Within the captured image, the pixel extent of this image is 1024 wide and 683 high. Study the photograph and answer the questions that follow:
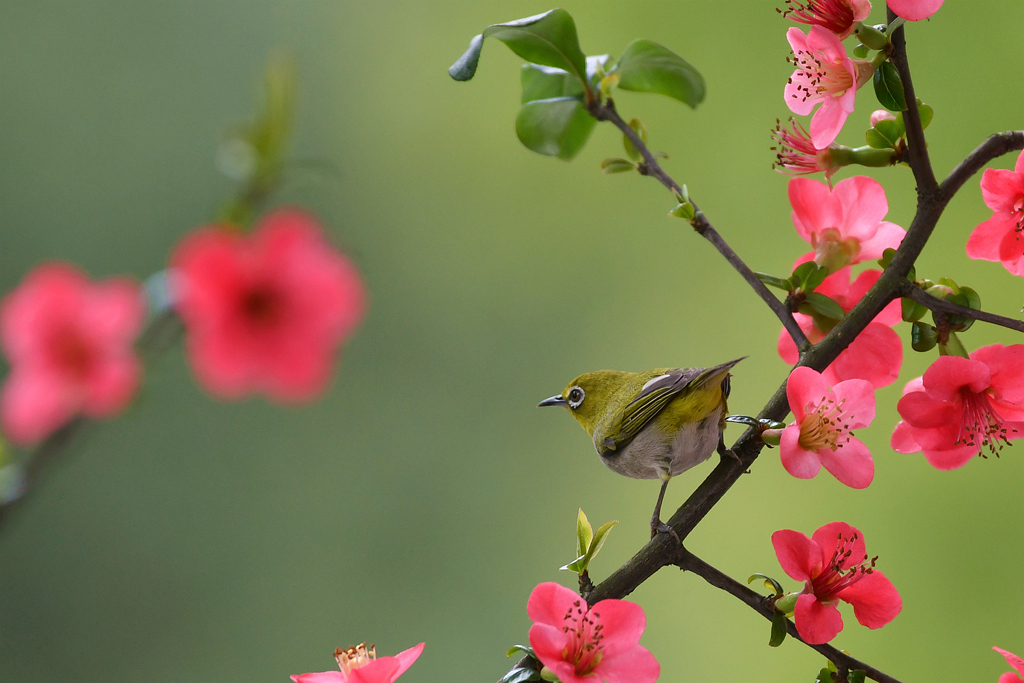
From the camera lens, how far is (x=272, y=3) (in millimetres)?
2334

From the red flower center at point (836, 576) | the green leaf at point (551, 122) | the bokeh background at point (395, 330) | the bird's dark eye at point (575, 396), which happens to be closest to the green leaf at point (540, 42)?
the green leaf at point (551, 122)

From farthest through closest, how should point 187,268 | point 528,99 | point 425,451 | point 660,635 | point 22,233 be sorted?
point 425,451, point 22,233, point 660,635, point 528,99, point 187,268

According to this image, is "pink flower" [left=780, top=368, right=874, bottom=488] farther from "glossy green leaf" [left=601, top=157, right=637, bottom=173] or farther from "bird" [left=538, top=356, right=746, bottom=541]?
"glossy green leaf" [left=601, top=157, right=637, bottom=173]

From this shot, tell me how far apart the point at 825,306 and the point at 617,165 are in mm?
168

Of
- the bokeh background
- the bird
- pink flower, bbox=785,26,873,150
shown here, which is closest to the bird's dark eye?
the bird

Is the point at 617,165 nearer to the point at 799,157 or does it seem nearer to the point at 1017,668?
the point at 799,157

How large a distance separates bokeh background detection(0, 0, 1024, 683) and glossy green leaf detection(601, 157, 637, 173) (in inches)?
49.7

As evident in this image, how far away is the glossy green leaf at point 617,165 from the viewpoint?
55 cm

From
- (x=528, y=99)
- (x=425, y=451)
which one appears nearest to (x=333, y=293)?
(x=528, y=99)

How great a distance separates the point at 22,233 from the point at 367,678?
81.3 inches

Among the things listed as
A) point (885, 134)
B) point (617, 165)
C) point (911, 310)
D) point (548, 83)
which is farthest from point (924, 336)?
point (548, 83)

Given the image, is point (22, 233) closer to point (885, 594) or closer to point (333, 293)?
point (333, 293)

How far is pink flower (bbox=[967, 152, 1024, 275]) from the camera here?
464 mm

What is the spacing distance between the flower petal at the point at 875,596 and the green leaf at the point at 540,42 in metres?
0.37
